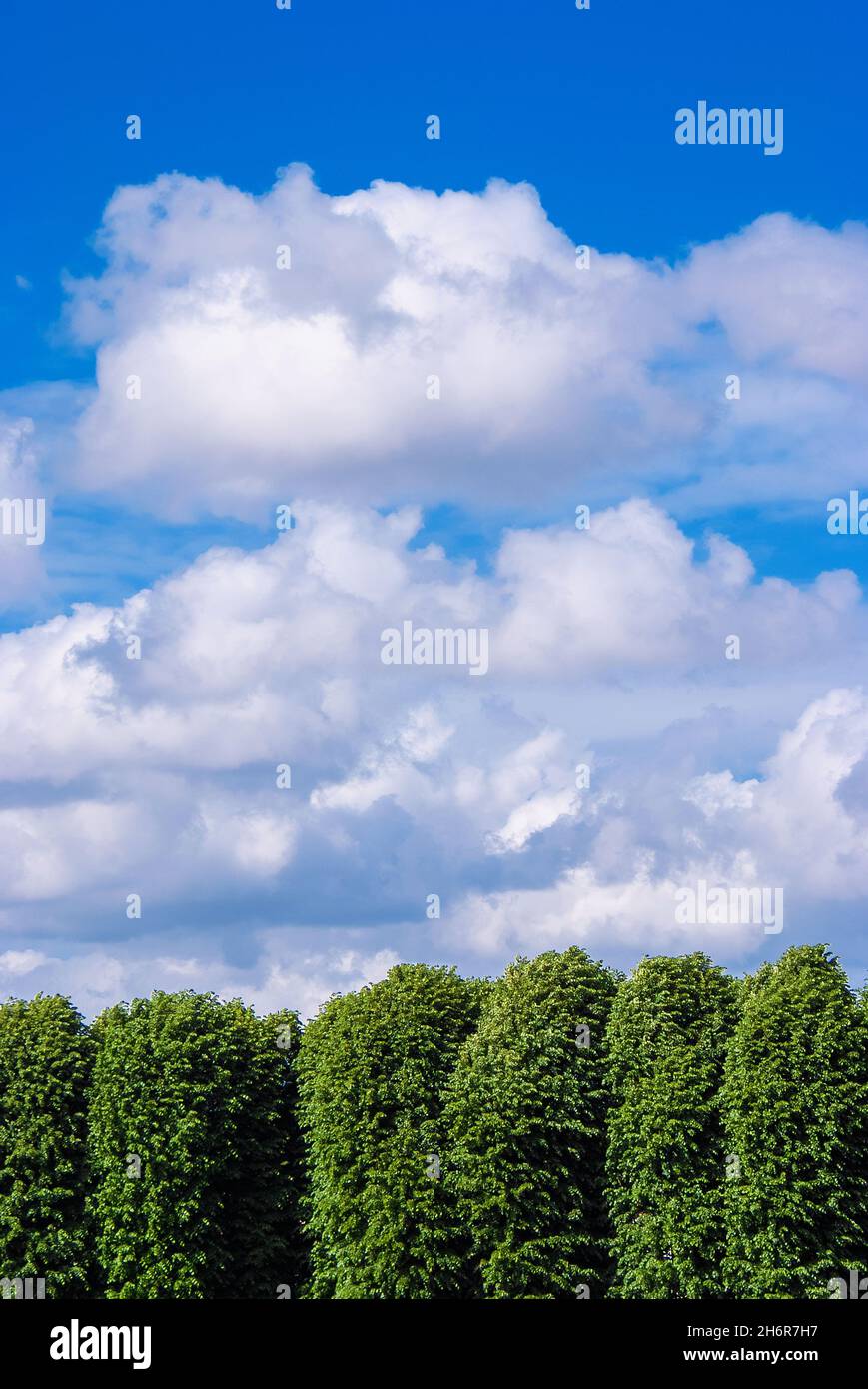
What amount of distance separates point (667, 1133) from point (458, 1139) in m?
9.89

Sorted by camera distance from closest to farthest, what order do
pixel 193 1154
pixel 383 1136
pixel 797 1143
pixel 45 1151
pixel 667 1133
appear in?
pixel 797 1143, pixel 667 1133, pixel 383 1136, pixel 193 1154, pixel 45 1151

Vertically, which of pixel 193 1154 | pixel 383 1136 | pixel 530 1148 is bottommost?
pixel 193 1154

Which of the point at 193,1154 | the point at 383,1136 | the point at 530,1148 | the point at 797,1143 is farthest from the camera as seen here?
the point at 193,1154

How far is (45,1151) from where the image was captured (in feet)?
275

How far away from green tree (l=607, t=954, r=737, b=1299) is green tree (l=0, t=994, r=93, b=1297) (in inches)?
1094

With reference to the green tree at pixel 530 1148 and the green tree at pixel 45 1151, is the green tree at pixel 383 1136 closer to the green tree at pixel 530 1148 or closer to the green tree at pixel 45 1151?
the green tree at pixel 530 1148

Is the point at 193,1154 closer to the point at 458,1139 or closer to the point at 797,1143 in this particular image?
the point at 458,1139

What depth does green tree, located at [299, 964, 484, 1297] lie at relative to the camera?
255 feet

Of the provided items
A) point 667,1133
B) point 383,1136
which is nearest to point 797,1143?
point 667,1133

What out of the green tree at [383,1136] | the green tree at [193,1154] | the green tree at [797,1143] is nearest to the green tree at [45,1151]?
the green tree at [193,1154]

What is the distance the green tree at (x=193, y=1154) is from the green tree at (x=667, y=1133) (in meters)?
18.5
